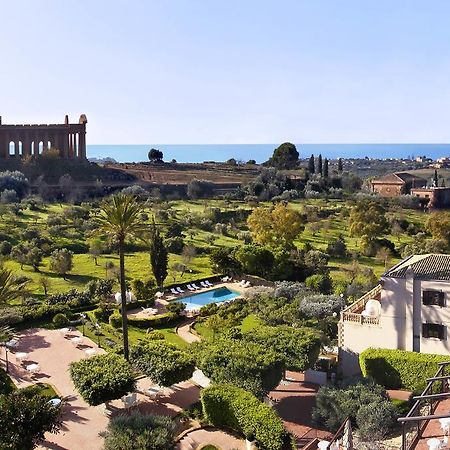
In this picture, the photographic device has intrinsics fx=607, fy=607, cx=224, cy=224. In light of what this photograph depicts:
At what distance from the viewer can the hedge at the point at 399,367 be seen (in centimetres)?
2397

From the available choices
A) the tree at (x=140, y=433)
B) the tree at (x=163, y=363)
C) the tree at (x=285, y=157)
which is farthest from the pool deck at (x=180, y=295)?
the tree at (x=285, y=157)

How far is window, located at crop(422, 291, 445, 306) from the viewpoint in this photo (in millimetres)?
25141

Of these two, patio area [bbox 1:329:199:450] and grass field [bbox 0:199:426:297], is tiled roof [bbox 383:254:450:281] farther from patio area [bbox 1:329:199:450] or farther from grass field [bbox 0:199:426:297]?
grass field [bbox 0:199:426:297]

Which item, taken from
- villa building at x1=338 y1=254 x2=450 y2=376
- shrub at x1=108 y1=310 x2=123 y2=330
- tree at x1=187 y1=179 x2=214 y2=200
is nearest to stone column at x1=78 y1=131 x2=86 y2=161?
tree at x1=187 y1=179 x2=214 y2=200

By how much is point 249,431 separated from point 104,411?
6.28 metres

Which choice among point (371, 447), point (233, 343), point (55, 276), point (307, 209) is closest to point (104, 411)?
point (233, 343)

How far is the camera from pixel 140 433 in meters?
18.6

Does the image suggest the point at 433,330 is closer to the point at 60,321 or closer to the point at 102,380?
the point at 102,380

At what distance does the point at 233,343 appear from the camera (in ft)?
80.1

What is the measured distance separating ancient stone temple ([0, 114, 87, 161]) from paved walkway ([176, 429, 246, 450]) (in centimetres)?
8796

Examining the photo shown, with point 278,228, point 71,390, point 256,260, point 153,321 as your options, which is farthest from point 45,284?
point 278,228

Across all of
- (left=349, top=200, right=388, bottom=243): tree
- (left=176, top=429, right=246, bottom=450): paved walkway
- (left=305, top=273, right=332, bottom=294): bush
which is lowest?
(left=176, top=429, right=246, bottom=450): paved walkway

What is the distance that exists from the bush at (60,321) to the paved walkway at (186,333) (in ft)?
20.4

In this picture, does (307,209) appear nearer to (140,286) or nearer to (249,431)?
(140,286)
